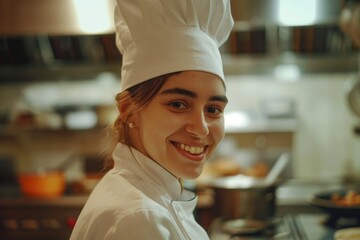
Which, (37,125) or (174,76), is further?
(37,125)

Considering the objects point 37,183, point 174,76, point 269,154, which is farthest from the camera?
point 269,154

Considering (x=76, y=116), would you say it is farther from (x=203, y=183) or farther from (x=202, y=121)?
(x=202, y=121)

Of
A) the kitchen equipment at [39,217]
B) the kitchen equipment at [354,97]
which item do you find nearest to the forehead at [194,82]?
the kitchen equipment at [354,97]

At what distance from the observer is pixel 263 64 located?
395cm

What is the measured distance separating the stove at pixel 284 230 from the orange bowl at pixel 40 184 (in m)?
1.63

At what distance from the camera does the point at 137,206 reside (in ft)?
3.60

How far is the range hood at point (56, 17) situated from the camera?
3312 millimetres

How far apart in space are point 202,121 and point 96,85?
332cm

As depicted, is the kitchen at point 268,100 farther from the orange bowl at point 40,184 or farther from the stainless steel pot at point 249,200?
the stainless steel pot at point 249,200

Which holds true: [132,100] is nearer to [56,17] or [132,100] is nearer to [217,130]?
[217,130]

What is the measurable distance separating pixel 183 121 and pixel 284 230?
1.19 metres

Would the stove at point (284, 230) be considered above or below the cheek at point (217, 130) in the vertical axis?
below

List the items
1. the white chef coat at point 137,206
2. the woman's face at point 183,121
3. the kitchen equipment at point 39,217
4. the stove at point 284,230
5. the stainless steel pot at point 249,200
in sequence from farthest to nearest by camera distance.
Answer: the kitchen equipment at point 39,217 → the stainless steel pot at point 249,200 → the stove at point 284,230 → the woman's face at point 183,121 → the white chef coat at point 137,206

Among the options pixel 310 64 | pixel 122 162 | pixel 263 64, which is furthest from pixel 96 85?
pixel 122 162
